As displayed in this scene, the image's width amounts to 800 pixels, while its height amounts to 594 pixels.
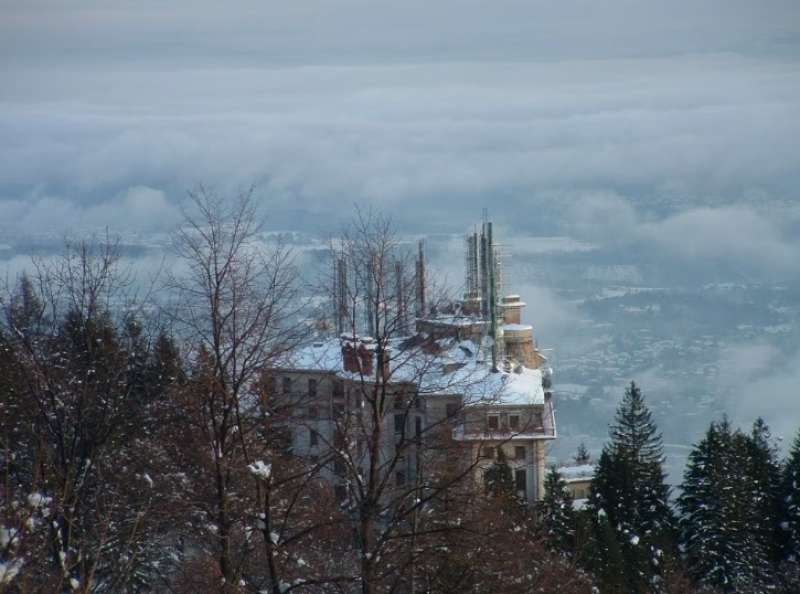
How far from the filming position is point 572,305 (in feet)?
278

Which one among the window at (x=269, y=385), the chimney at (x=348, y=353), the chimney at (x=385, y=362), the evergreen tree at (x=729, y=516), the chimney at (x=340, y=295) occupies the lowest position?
the evergreen tree at (x=729, y=516)

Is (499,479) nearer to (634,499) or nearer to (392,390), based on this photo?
(392,390)

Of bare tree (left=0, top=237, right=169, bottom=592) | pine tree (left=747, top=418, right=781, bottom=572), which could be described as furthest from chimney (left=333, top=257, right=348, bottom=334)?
pine tree (left=747, top=418, right=781, bottom=572)

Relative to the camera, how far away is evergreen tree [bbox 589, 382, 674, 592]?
18.7 meters

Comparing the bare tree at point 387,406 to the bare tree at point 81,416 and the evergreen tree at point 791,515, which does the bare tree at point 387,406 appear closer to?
the bare tree at point 81,416

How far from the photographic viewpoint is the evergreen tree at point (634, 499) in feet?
61.2

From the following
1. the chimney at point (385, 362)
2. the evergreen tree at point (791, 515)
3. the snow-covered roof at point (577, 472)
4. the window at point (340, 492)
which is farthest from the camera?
the snow-covered roof at point (577, 472)

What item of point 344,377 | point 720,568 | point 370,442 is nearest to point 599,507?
Answer: point 720,568

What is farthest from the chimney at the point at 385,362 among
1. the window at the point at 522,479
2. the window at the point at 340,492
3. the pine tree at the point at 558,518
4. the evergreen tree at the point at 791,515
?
the window at the point at 522,479

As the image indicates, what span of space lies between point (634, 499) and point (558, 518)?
4.10 metres

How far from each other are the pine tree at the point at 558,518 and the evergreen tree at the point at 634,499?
0.52 m

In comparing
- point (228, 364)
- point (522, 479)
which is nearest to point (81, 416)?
point (228, 364)

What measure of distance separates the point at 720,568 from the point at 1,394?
14.0 m

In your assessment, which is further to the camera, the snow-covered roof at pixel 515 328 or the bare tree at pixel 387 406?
the snow-covered roof at pixel 515 328
